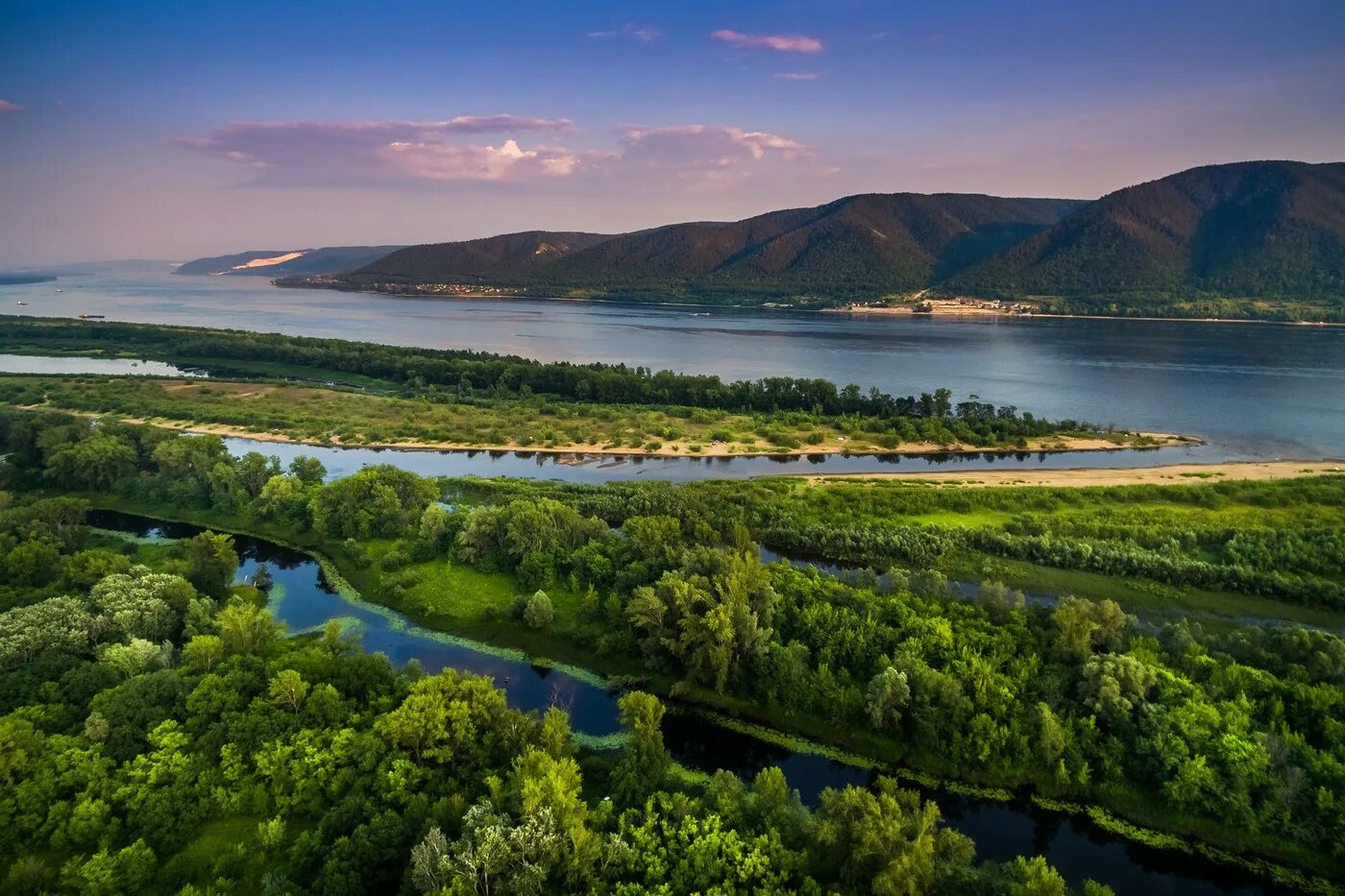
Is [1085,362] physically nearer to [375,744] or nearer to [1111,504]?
[1111,504]

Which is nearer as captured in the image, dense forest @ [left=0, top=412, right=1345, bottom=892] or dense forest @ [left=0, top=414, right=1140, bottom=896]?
dense forest @ [left=0, top=414, right=1140, bottom=896]

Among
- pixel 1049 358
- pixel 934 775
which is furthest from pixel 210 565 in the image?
pixel 1049 358

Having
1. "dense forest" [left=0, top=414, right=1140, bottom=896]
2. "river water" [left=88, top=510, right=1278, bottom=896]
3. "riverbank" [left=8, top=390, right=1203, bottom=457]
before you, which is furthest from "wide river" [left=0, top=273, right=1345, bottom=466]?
"dense forest" [left=0, top=414, right=1140, bottom=896]

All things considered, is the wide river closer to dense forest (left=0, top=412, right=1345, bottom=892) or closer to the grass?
the grass

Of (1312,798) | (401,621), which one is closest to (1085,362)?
(1312,798)

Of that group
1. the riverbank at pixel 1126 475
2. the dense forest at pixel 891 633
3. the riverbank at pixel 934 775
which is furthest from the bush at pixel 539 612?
the riverbank at pixel 1126 475
